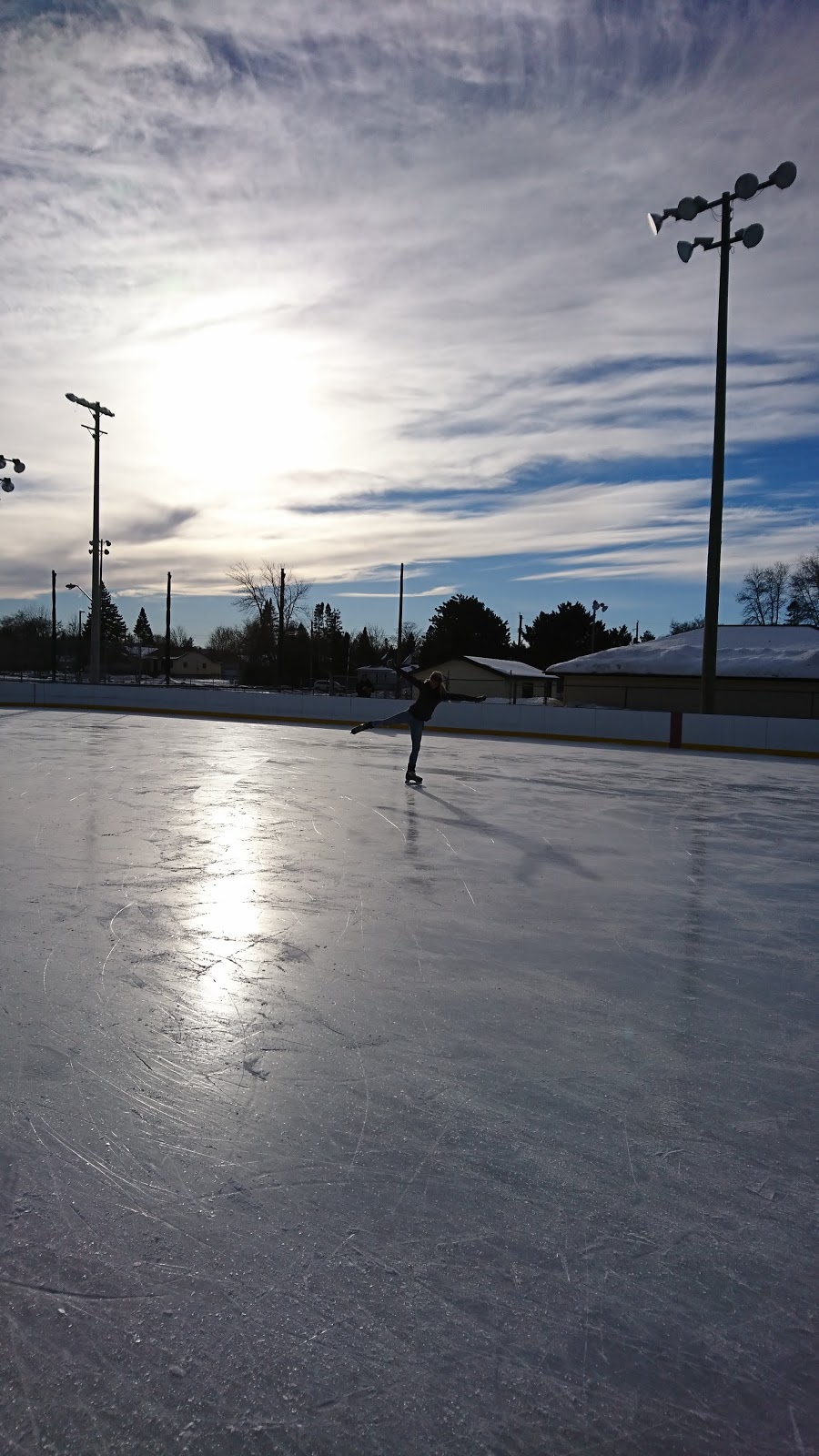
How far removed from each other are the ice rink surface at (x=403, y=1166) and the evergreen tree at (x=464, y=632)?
223ft

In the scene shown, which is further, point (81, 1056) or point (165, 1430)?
point (81, 1056)

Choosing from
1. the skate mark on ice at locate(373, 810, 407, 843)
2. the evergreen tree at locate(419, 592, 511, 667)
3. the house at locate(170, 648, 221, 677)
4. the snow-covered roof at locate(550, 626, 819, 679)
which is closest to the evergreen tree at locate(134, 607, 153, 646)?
the house at locate(170, 648, 221, 677)

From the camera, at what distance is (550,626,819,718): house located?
106 ft

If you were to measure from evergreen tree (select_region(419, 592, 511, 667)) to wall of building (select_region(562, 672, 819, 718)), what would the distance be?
3721cm

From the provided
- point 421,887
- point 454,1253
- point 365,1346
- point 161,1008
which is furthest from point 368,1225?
point 421,887

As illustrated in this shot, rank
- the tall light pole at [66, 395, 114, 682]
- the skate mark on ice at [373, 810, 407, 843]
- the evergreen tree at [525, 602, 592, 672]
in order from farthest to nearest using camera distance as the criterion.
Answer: the evergreen tree at [525, 602, 592, 672] → the tall light pole at [66, 395, 114, 682] → the skate mark on ice at [373, 810, 407, 843]

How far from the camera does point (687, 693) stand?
33656 mm

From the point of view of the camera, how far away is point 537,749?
696 inches

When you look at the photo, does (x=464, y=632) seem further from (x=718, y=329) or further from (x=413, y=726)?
(x=413, y=726)

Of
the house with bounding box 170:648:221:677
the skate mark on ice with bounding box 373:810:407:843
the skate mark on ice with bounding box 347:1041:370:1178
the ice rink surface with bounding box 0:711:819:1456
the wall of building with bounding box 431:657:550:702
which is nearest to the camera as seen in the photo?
the ice rink surface with bounding box 0:711:819:1456

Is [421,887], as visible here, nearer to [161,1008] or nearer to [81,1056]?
[161,1008]

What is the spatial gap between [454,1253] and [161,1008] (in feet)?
6.25

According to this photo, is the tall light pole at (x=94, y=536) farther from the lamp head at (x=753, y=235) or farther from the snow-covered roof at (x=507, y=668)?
the snow-covered roof at (x=507, y=668)

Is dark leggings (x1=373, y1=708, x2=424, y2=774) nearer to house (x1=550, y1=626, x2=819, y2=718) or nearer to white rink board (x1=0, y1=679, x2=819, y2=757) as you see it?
white rink board (x1=0, y1=679, x2=819, y2=757)
